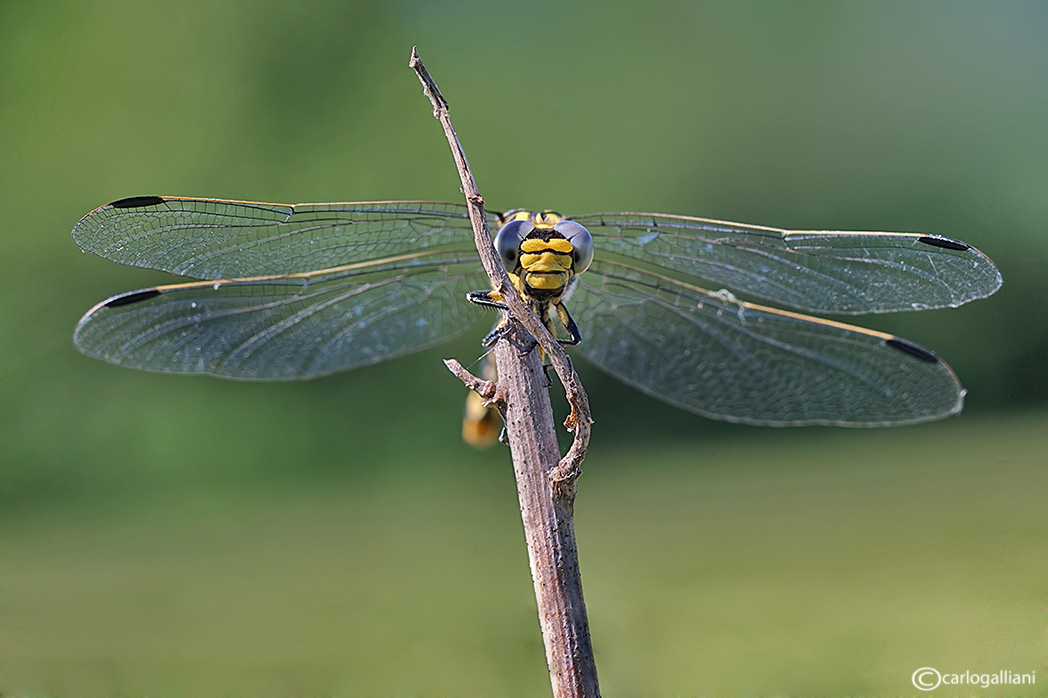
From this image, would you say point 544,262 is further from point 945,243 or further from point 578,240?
point 945,243

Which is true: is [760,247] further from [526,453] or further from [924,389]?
[526,453]

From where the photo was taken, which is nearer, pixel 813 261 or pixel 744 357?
pixel 813 261

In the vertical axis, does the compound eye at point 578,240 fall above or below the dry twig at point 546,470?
above

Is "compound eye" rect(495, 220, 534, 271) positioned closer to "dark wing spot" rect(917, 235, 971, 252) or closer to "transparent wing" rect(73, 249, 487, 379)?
"transparent wing" rect(73, 249, 487, 379)

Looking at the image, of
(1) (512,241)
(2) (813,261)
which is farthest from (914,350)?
(1) (512,241)

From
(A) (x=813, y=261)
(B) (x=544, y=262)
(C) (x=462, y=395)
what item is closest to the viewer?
(B) (x=544, y=262)

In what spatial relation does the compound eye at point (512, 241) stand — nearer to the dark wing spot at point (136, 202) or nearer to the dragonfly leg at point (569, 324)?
the dragonfly leg at point (569, 324)

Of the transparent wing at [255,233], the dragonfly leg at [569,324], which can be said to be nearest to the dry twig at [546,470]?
the dragonfly leg at [569,324]
